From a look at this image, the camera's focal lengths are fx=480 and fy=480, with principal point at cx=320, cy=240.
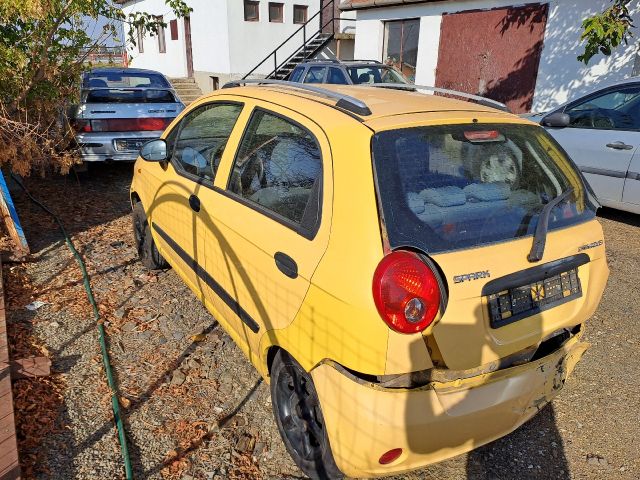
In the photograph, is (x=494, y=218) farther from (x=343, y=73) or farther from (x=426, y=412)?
(x=343, y=73)

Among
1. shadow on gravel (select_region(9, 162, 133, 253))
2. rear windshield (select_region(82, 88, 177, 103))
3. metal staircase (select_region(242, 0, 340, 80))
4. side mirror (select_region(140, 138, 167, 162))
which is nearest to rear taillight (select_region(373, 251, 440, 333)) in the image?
side mirror (select_region(140, 138, 167, 162))

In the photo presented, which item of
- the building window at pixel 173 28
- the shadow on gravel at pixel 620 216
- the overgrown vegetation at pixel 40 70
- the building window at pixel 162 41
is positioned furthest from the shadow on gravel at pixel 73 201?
the building window at pixel 162 41

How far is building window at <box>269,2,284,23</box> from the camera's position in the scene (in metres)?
17.4

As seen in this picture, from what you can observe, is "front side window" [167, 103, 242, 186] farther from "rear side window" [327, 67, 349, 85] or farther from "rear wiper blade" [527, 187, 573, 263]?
"rear side window" [327, 67, 349, 85]

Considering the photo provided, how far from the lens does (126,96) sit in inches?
286

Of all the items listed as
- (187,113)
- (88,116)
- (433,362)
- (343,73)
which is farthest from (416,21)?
(433,362)

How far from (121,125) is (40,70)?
4.95ft

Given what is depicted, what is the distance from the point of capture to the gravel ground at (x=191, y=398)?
8.11 ft

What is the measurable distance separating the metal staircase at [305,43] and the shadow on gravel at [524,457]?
1572 centimetres

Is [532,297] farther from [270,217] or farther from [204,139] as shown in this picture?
[204,139]

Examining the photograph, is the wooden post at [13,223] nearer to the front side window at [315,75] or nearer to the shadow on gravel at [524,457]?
the shadow on gravel at [524,457]

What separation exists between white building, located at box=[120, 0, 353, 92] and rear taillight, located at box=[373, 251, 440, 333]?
16437 millimetres

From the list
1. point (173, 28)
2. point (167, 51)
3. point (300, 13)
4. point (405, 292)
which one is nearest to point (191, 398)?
point (405, 292)

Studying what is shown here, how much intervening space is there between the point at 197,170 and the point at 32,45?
351 cm
